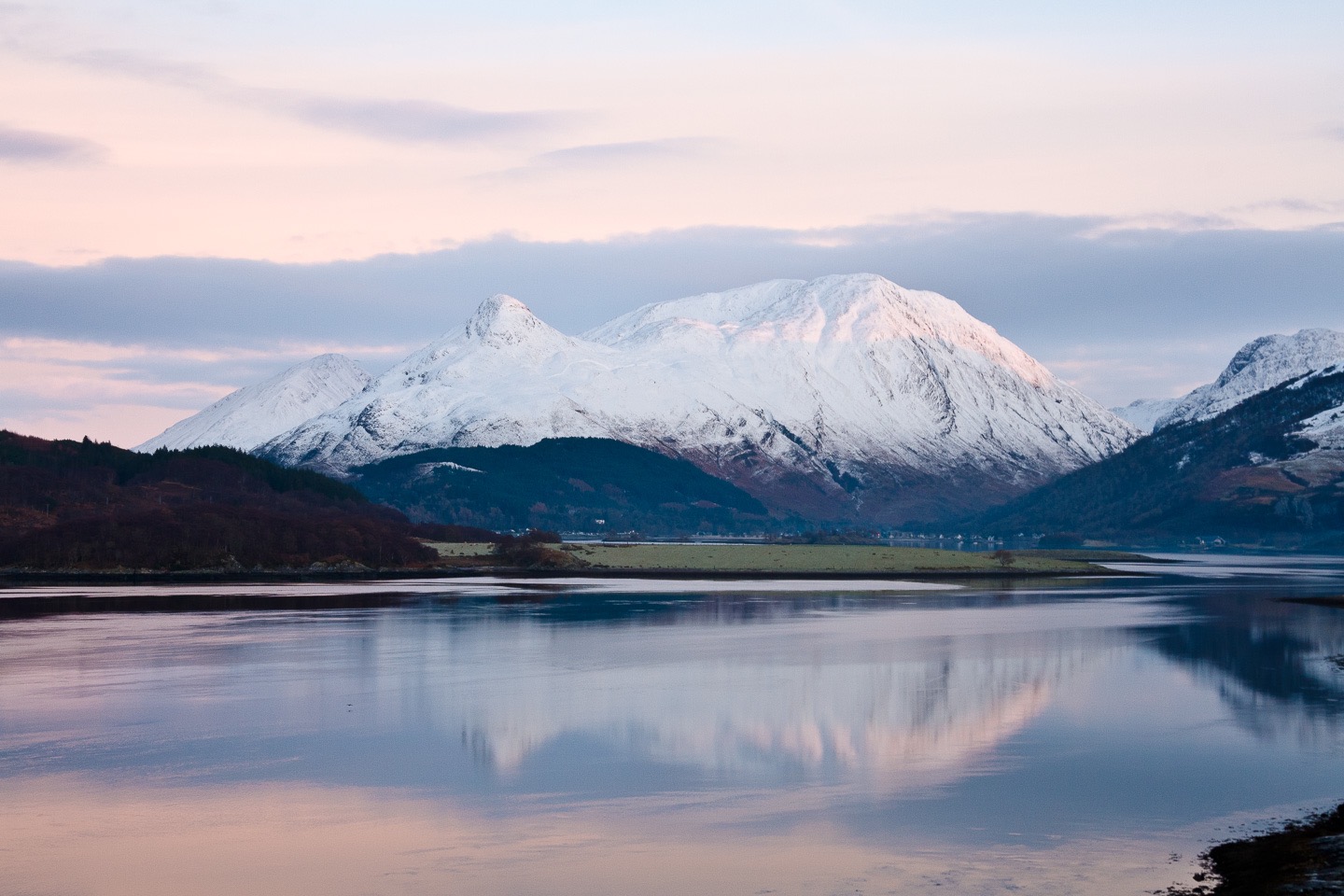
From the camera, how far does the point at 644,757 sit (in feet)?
142

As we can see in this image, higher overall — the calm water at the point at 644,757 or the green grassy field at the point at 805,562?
the green grassy field at the point at 805,562

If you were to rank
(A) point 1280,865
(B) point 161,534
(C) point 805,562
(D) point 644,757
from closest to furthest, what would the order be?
(A) point 1280,865 < (D) point 644,757 < (B) point 161,534 < (C) point 805,562

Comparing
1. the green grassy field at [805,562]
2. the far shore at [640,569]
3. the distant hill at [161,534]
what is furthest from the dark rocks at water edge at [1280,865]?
the distant hill at [161,534]

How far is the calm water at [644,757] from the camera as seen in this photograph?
1220 inches

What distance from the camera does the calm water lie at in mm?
31000

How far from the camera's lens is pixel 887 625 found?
296 ft

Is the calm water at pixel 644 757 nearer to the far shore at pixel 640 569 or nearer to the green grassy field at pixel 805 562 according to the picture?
the far shore at pixel 640 569

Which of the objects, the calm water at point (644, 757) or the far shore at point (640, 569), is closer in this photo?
the calm water at point (644, 757)

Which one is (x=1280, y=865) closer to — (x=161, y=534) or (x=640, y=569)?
(x=640, y=569)

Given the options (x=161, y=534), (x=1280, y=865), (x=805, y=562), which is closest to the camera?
(x=1280, y=865)

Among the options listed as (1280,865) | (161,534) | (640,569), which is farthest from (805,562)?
(1280,865)

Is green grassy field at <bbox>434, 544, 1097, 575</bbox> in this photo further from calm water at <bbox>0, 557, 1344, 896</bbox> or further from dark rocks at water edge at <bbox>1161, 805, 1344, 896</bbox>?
dark rocks at water edge at <bbox>1161, 805, 1344, 896</bbox>

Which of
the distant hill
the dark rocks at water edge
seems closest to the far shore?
the distant hill

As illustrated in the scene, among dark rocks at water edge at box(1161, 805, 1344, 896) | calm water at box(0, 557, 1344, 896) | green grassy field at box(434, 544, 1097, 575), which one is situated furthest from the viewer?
green grassy field at box(434, 544, 1097, 575)
